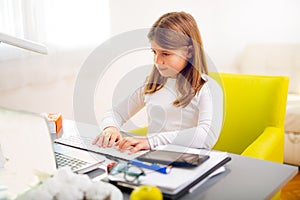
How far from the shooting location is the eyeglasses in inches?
38.8

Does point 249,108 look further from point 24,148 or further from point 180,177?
point 24,148

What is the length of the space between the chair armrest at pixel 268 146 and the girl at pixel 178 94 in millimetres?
131

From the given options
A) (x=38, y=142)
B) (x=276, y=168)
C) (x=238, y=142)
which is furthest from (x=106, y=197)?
(x=238, y=142)

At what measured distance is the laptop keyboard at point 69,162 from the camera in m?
1.13

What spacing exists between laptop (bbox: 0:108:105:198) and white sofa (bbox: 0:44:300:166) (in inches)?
46.2

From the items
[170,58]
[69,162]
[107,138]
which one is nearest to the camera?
[69,162]

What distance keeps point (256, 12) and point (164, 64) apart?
7.05 ft

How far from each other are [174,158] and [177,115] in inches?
17.0

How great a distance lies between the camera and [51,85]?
7.86 feet

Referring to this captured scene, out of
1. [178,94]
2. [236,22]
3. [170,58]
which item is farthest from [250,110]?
[236,22]

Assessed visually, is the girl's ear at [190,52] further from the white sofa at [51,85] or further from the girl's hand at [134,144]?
the white sofa at [51,85]

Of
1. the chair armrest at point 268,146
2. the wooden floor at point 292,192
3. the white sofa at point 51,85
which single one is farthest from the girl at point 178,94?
the wooden floor at point 292,192

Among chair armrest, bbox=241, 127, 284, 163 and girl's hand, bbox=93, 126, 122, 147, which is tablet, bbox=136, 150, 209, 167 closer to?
girl's hand, bbox=93, 126, 122, 147

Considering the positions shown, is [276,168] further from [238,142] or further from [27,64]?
[27,64]
